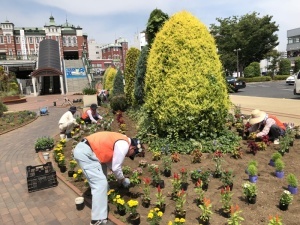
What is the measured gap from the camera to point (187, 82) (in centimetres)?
619

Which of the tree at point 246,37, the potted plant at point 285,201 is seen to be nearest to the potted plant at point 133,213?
the potted plant at point 285,201

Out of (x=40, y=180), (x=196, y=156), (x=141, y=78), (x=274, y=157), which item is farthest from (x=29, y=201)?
(x=141, y=78)

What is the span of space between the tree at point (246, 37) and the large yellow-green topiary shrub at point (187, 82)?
40.9 m

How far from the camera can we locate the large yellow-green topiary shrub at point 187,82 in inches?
243

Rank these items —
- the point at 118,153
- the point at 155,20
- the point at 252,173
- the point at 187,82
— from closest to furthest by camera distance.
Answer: the point at 118,153 → the point at 252,173 → the point at 187,82 → the point at 155,20

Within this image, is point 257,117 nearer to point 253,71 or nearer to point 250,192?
point 250,192

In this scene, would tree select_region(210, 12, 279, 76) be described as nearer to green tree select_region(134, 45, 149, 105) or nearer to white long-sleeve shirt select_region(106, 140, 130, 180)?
green tree select_region(134, 45, 149, 105)

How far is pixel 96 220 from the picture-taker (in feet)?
12.0

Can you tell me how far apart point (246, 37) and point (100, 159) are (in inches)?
1836

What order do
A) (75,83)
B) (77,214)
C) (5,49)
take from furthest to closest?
1. (5,49)
2. (75,83)
3. (77,214)

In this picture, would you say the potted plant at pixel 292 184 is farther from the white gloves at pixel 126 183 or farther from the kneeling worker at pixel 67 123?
the kneeling worker at pixel 67 123

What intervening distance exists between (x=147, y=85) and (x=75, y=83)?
3225 centimetres

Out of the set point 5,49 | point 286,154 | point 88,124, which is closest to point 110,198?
point 286,154

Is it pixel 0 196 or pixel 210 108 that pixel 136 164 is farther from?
pixel 0 196
